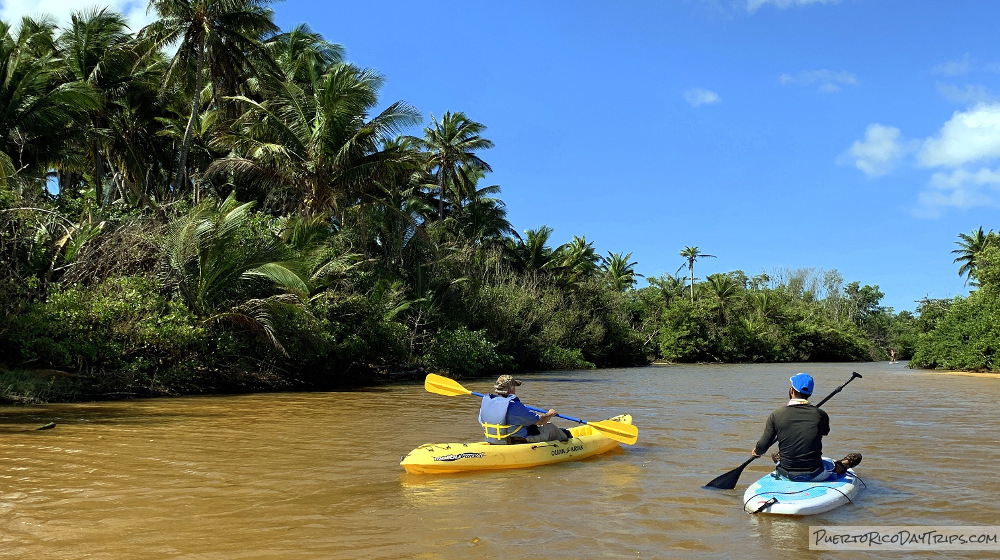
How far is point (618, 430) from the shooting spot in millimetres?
9102

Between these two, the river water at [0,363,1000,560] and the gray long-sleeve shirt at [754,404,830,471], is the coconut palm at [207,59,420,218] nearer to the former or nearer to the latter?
the river water at [0,363,1000,560]

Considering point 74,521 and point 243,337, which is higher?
point 243,337

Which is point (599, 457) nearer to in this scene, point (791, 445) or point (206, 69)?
point (791, 445)

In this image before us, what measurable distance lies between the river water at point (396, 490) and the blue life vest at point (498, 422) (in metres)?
0.45

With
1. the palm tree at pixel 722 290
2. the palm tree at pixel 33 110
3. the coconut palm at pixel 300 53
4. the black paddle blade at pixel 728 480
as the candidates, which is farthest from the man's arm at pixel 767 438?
the palm tree at pixel 722 290

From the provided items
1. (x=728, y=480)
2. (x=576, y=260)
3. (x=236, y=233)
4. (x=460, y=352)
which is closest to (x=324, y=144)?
(x=236, y=233)

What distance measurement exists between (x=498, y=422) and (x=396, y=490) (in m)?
1.62

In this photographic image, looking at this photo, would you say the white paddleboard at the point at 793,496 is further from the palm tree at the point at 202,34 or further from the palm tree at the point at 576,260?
the palm tree at the point at 576,260

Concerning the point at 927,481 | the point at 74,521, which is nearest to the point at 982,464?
the point at 927,481

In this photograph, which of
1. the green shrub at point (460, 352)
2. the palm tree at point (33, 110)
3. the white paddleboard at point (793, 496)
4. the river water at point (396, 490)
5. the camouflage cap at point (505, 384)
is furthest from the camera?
the green shrub at point (460, 352)

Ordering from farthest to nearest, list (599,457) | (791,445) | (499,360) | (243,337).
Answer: (499,360), (243,337), (599,457), (791,445)

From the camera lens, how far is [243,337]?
16.5 m

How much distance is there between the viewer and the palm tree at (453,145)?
36562 mm

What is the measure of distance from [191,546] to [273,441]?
4875 millimetres
